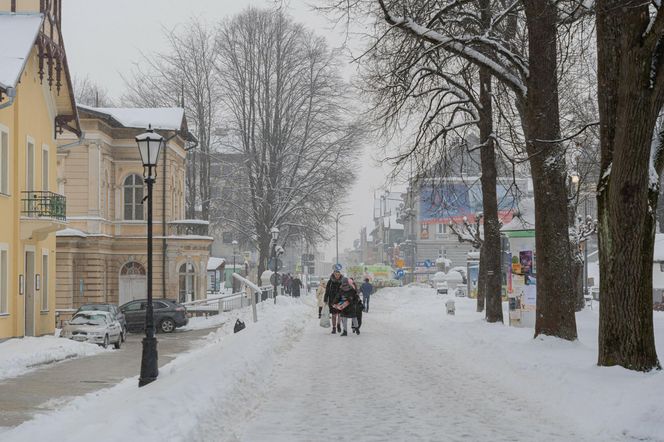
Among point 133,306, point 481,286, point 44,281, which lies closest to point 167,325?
point 133,306

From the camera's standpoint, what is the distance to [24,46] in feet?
90.1

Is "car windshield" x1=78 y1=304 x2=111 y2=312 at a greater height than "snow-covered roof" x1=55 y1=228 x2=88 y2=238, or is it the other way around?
"snow-covered roof" x1=55 y1=228 x2=88 y2=238

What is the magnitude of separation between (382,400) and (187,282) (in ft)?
124

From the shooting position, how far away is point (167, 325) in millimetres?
40000

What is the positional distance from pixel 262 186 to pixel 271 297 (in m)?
8.46

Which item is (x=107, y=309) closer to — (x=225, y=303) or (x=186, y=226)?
(x=225, y=303)

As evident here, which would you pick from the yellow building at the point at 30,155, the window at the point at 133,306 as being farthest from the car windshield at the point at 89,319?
the window at the point at 133,306

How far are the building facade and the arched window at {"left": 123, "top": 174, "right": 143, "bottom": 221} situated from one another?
51mm

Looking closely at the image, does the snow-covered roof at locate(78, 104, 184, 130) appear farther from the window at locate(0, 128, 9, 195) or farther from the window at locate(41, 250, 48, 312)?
the window at locate(0, 128, 9, 195)

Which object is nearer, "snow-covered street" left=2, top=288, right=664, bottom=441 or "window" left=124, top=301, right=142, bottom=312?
"snow-covered street" left=2, top=288, right=664, bottom=441

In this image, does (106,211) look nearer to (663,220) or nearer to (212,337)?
(212,337)

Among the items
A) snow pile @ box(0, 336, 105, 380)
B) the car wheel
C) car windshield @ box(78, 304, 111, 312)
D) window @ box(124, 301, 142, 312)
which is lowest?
the car wheel

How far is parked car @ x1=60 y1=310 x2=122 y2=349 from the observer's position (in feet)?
99.5

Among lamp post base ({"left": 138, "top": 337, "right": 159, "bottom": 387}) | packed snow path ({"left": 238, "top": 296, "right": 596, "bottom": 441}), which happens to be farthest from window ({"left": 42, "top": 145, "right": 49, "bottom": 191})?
lamp post base ({"left": 138, "top": 337, "right": 159, "bottom": 387})
